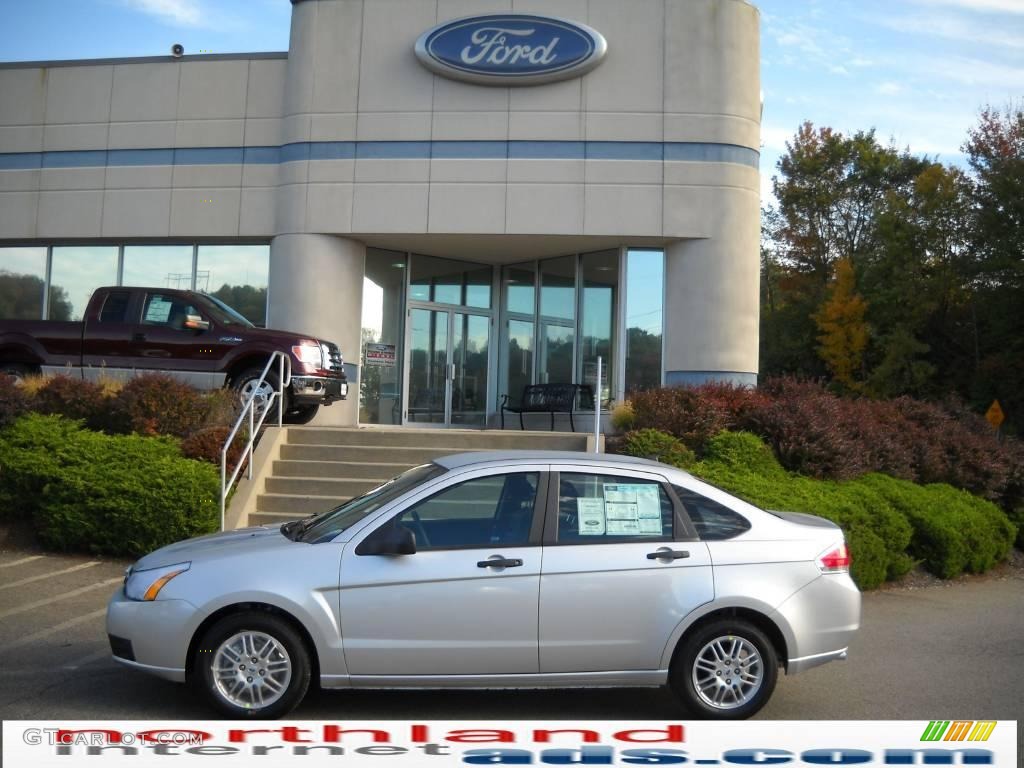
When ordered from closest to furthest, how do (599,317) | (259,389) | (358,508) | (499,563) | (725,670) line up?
(499,563)
(725,670)
(358,508)
(259,389)
(599,317)

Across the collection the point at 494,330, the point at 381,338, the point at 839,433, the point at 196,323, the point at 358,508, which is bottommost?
the point at 358,508

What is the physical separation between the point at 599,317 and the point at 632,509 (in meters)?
13.2

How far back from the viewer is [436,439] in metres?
13.6

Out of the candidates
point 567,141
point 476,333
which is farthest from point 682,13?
point 476,333

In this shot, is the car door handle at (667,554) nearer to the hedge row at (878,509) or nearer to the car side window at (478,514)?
the car side window at (478,514)

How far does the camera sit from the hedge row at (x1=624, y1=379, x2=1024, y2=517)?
42.1 ft

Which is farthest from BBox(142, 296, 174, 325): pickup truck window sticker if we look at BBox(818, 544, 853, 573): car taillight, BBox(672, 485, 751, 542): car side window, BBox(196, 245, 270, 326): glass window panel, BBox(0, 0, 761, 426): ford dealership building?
BBox(818, 544, 853, 573): car taillight

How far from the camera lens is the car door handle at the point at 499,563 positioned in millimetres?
5746

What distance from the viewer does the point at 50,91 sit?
2019 centimetres

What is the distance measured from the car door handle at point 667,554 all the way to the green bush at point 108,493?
6247mm

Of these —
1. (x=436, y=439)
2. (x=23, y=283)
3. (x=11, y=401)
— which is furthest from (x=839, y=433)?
(x=23, y=283)

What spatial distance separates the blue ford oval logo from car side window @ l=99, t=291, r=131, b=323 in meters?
7.09

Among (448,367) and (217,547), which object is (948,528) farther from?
(448,367)

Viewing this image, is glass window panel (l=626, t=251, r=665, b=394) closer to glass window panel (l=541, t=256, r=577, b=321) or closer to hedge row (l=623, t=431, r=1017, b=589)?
glass window panel (l=541, t=256, r=577, b=321)
